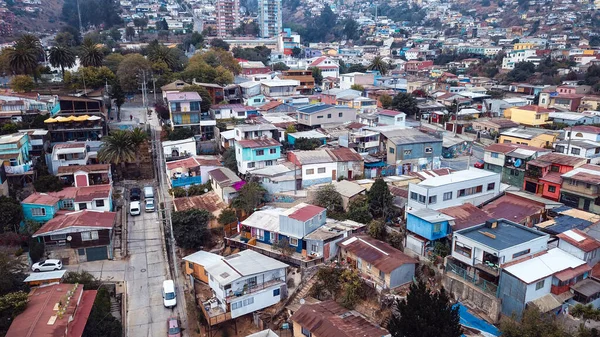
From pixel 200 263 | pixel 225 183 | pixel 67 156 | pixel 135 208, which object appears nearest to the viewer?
pixel 200 263

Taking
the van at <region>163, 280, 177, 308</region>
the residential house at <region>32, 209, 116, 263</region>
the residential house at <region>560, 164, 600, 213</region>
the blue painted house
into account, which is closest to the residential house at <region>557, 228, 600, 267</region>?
the residential house at <region>560, 164, 600, 213</region>

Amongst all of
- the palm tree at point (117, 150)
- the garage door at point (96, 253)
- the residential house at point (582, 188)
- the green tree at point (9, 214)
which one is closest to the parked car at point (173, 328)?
the garage door at point (96, 253)

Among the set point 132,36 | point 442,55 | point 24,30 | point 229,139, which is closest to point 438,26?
point 442,55

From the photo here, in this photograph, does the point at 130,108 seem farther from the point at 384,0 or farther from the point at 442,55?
the point at 384,0

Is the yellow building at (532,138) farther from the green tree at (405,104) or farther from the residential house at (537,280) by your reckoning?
the residential house at (537,280)

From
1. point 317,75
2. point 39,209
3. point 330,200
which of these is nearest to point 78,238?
point 39,209

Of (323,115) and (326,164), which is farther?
(323,115)

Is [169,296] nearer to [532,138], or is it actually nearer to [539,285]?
[539,285]
